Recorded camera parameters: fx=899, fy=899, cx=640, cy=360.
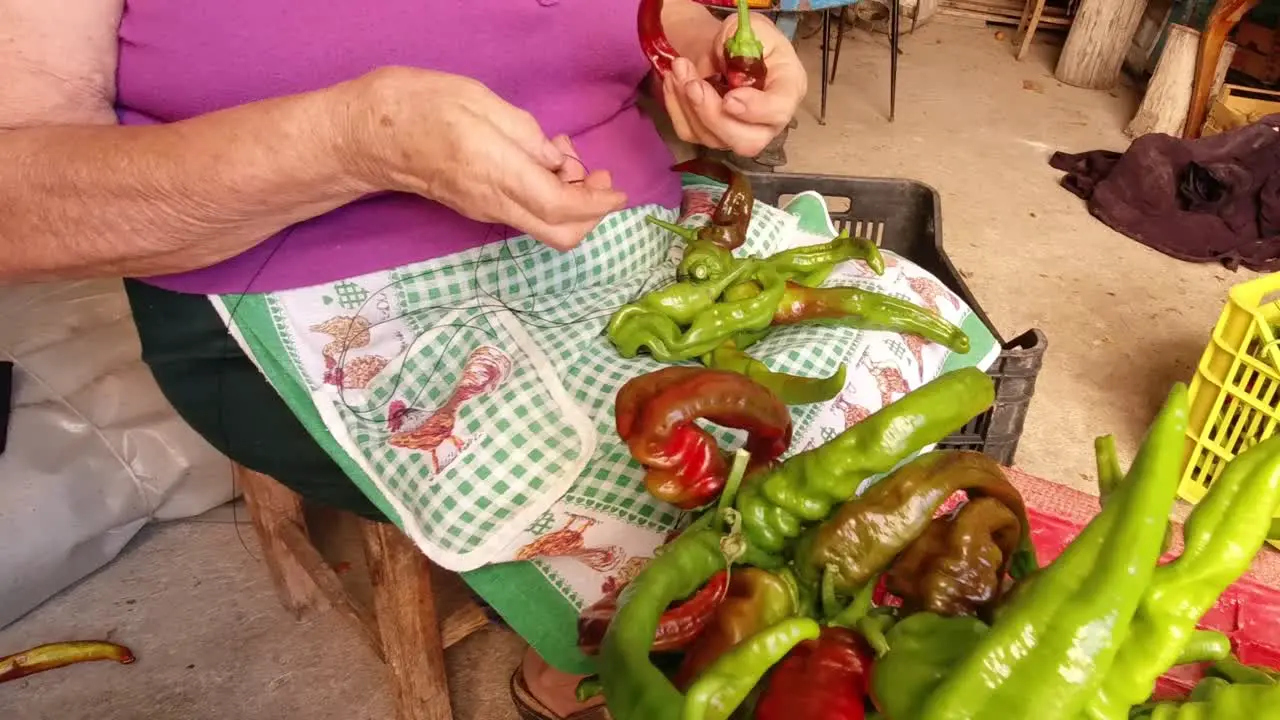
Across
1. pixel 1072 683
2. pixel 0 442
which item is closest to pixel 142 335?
pixel 0 442

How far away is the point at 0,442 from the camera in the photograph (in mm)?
1557

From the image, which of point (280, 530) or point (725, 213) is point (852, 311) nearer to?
point (725, 213)

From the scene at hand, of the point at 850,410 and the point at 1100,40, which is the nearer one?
the point at 850,410

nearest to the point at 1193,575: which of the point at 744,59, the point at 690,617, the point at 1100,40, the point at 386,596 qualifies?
the point at 690,617

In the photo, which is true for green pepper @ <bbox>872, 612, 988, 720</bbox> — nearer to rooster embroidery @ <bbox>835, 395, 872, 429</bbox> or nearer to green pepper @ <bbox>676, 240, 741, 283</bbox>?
rooster embroidery @ <bbox>835, 395, 872, 429</bbox>

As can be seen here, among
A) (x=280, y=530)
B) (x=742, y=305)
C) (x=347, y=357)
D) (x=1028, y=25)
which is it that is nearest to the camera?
(x=347, y=357)

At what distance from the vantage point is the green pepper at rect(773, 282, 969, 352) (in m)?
1.15

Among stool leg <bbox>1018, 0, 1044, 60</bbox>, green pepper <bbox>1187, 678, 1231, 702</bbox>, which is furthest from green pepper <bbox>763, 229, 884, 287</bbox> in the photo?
stool leg <bbox>1018, 0, 1044, 60</bbox>

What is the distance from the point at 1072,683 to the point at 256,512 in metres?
1.41

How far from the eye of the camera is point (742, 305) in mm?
1112

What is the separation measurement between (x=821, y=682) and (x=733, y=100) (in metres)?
0.71

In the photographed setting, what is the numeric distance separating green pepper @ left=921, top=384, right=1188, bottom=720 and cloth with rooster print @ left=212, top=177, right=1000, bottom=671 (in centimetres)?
41

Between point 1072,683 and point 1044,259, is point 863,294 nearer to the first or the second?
point 1072,683

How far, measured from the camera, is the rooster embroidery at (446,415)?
0.91 meters
